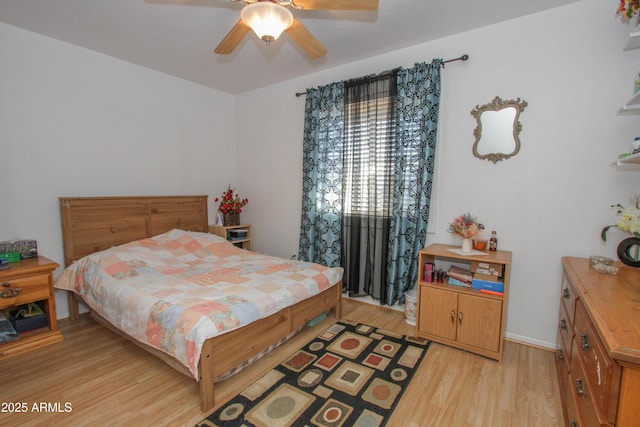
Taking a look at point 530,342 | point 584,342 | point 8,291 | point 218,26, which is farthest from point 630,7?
point 8,291

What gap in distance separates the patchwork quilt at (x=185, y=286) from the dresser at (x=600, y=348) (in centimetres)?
165

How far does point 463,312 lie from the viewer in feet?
7.55

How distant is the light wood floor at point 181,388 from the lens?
65.4 inches

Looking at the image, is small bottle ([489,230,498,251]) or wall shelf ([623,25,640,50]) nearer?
wall shelf ([623,25,640,50])

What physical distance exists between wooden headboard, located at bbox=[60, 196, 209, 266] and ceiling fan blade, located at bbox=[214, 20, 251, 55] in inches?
79.8

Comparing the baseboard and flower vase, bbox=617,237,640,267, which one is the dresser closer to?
flower vase, bbox=617,237,640,267

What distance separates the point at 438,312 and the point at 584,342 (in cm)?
112

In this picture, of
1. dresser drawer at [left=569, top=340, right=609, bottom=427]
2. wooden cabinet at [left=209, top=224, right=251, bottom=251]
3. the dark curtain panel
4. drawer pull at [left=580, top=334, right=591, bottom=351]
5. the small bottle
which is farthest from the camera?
wooden cabinet at [left=209, top=224, right=251, bottom=251]

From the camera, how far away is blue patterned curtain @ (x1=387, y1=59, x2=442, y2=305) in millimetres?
2689

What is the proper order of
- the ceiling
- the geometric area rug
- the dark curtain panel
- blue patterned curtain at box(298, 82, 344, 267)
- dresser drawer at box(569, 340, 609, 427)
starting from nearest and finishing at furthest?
dresser drawer at box(569, 340, 609, 427)
the geometric area rug
the ceiling
the dark curtain panel
blue patterned curtain at box(298, 82, 344, 267)

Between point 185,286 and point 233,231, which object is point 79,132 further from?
point 185,286

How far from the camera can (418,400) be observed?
5.89 feet

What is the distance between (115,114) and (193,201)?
4.08 feet

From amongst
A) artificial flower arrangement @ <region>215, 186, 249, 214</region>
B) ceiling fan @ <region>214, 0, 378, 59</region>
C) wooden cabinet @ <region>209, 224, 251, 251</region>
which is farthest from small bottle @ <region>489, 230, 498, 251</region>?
artificial flower arrangement @ <region>215, 186, 249, 214</region>
